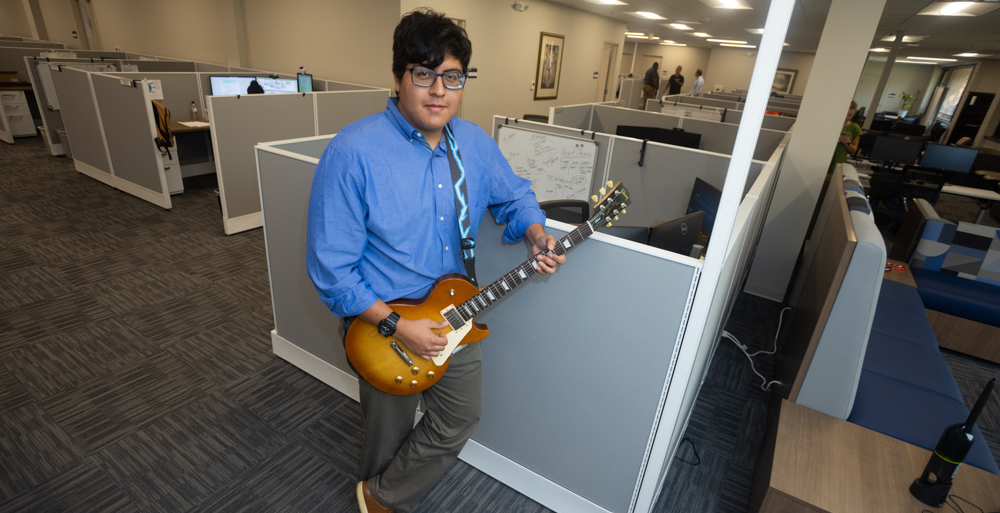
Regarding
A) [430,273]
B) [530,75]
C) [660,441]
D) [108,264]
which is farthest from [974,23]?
[108,264]

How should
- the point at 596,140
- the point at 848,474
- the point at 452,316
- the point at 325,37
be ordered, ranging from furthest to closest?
the point at 325,37
the point at 596,140
the point at 848,474
the point at 452,316

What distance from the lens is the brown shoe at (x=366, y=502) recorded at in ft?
4.70

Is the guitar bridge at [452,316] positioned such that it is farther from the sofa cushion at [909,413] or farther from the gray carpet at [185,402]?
the sofa cushion at [909,413]

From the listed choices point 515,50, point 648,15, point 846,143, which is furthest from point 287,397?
point 648,15

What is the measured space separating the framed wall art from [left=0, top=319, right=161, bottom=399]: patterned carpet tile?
6.48 m

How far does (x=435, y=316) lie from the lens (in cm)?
120

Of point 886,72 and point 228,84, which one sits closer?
point 228,84

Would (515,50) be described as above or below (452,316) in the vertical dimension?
above

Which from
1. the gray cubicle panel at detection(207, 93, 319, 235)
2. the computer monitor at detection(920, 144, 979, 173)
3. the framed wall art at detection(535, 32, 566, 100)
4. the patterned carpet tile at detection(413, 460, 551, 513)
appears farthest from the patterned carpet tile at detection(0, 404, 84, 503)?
the framed wall art at detection(535, 32, 566, 100)

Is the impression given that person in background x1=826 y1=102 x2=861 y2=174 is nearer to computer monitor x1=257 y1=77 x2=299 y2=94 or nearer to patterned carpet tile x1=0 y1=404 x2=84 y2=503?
patterned carpet tile x1=0 y1=404 x2=84 y2=503

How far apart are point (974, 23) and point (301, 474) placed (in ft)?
25.2

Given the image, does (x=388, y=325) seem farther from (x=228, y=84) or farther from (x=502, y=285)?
(x=228, y=84)

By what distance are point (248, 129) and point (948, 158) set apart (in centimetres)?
639

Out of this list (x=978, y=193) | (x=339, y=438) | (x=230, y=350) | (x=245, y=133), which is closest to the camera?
(x=339, y=438)
